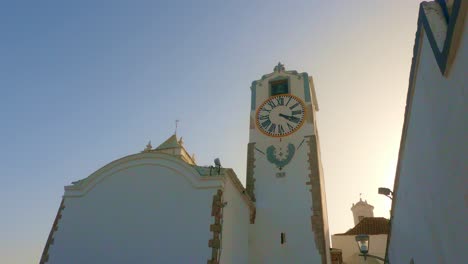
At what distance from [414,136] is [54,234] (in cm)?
1310

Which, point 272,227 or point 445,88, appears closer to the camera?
point 445,88

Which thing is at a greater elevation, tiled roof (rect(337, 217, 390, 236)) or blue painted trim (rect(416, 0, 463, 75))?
tiled roof (rect(337, 217, 390, 236))

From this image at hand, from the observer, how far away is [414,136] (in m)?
7.19

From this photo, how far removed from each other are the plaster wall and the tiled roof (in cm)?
65

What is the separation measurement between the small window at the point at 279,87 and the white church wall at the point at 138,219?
962cm

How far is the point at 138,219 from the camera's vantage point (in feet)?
41.6

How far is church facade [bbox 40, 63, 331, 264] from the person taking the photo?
12094 millimetres

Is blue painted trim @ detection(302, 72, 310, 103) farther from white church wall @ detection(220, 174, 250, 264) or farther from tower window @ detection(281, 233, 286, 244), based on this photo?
tower window @ detection(281, 233, 286, 244)

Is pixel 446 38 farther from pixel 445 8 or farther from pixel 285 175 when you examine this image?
pixel 285 175

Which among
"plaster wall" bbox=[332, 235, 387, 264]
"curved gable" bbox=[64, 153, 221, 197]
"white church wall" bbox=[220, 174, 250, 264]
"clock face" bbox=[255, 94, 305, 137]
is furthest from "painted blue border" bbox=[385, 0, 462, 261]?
"plaster wall" bbox=[332, 235, 387, 264]

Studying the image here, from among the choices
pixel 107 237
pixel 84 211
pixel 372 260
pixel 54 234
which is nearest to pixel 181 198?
pixel 107 237

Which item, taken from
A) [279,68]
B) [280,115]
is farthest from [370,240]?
[279,68]

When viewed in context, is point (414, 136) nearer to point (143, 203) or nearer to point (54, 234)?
point (143, 203)

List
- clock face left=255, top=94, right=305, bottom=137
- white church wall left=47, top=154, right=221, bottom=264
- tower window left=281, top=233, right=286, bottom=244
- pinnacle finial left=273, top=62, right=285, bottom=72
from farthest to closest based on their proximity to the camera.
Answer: pinnacle finial left=273, top=62, right=285, bottom=72
clock face left=255, top=94, right=305, bottom=137
tower window left=281, top=233, right=286, bottom=244
white church wall left=47, top=154, right=221, bottom=264
